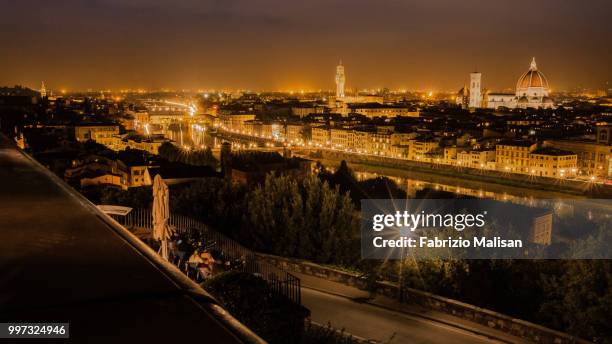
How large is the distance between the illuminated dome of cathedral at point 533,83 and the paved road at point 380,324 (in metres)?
70.7

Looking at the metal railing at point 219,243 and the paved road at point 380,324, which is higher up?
the metal railing at point 219,243

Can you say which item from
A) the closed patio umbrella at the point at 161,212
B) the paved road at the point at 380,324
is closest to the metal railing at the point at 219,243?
the paved road at the point at 380,324

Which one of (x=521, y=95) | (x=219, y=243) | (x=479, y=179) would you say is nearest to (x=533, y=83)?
(x=521, y=95)

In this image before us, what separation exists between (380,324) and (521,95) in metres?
71.7

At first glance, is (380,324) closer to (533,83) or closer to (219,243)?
(219,243)

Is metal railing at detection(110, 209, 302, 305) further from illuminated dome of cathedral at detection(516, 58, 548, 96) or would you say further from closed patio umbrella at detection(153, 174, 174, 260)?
illuminated dome of cathedral at detection(516, 58, 548, 96)

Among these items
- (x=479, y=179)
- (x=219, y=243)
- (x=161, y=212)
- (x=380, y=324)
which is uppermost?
(x=161, y=212)

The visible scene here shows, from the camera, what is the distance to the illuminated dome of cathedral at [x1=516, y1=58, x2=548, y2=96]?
68.6 m

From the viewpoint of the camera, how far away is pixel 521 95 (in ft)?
229

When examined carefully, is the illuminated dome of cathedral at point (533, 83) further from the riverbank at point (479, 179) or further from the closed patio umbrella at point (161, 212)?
the closed patio umbrella at point (161, 212)

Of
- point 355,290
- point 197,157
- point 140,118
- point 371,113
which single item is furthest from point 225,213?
point 371,113

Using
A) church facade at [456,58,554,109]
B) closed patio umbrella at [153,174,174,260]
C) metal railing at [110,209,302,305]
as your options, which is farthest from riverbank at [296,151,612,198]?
church facade at [456,58,554,109]

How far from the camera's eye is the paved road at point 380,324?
3.64 meters

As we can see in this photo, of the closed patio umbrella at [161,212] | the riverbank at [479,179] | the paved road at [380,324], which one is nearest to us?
the closed patio umbrella at [161,212]
